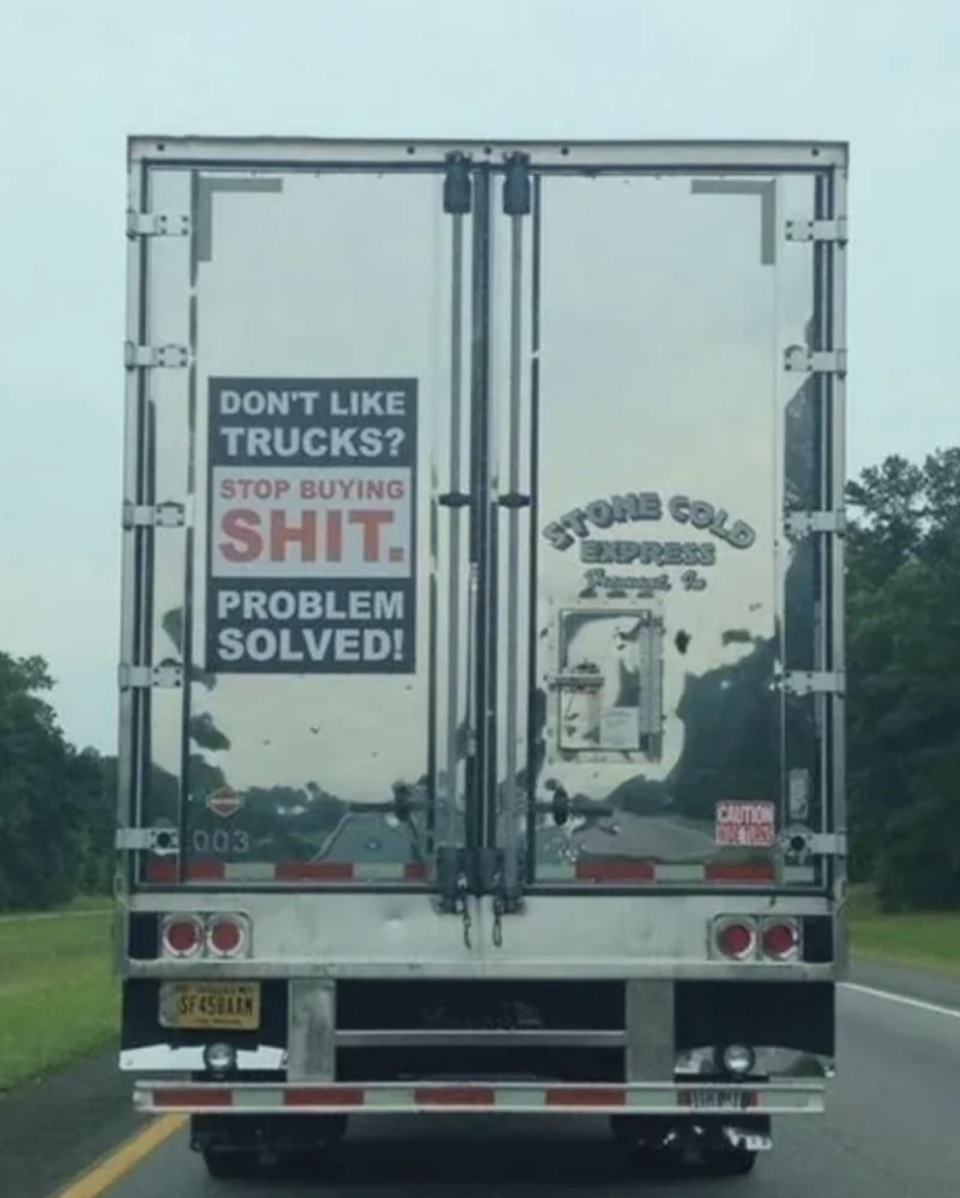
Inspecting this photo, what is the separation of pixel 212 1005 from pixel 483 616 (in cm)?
188

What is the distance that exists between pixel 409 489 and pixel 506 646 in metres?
0.74

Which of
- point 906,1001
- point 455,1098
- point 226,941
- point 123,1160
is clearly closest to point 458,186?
point 226,941

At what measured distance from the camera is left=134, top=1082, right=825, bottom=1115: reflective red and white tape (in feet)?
36.9

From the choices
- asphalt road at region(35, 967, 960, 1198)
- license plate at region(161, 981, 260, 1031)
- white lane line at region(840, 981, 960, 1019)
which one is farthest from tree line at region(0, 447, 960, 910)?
license plate at region(161, 981, 260, 1031)

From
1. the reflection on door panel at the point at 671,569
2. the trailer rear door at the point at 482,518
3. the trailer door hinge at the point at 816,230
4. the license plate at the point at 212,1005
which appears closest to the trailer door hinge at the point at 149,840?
the trailer rear door at the point at 482,518

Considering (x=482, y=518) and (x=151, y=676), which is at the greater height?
(x=482, y=518)

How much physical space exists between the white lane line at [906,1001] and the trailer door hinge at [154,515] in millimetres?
17683

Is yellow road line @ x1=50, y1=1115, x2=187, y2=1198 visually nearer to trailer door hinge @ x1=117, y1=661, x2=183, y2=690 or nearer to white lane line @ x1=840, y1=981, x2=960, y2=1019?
trailer door hinge @ x1=117, y1=661, x2=183, y2=690

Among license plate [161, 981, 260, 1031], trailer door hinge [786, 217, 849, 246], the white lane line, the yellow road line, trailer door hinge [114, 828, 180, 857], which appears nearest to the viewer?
trailer door hinge [114, 828, 180, 857]

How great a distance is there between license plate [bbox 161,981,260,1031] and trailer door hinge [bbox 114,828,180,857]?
1.79ft

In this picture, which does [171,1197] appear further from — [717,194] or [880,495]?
[880,495]

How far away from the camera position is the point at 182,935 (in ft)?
36.6

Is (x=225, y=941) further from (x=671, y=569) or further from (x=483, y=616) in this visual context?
(x=671, y=569)

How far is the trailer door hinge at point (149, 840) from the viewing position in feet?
36.6
